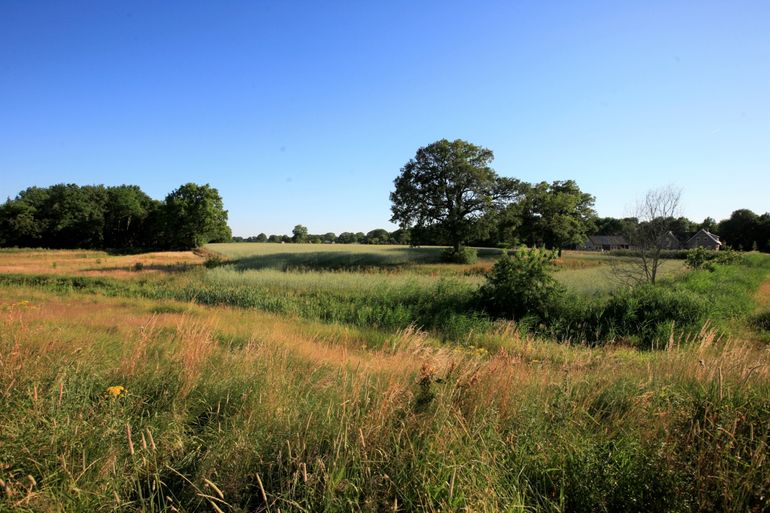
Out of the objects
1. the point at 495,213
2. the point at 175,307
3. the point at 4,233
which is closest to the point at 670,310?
the point at 175,307

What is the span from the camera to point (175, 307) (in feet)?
46.8

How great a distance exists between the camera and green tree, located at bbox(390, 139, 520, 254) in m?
36.1

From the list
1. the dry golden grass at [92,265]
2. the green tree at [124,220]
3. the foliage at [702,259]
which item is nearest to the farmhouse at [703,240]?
the foliage at [702,259]

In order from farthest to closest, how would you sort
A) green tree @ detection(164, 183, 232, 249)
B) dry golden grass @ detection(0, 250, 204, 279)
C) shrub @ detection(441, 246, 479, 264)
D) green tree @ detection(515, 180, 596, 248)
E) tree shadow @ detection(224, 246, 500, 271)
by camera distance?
green tree @ detection(164, 183, 232, 249)
green tree @ detection(515, 180, 596, 248)
shrub @ detection(441, 246, 479, 264)
tree shadow @ detection(224, 246, 500, 271)
dry golden grass @ detection(0, 250, 204, 279)

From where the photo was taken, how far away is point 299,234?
4616 inches

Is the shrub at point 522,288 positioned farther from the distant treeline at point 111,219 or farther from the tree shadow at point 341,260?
the distant treeline at point 111,219

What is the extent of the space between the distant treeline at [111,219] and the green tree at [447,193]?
38.1 meters

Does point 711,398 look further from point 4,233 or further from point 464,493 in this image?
point 4,233

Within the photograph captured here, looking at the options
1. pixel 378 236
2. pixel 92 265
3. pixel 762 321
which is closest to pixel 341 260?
pixel 92 265

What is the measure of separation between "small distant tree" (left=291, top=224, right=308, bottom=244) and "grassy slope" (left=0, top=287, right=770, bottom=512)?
110508mm

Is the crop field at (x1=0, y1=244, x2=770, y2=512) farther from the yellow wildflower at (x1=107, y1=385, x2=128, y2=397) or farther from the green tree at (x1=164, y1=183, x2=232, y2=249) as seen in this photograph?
the green tree at (x1=164, y1=183, x2=232, y2=249)

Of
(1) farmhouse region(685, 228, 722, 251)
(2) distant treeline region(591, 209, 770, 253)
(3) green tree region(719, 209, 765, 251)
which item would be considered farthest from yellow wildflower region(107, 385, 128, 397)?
(3) green tree region(719, 209, 765, 251)

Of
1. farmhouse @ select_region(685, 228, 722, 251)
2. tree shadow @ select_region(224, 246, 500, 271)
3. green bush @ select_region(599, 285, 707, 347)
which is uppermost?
farmhouse @ select_region(685, 228, 722, 251)

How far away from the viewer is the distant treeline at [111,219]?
6053cm
